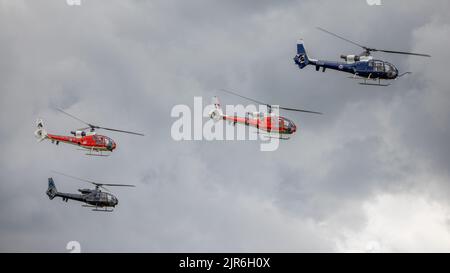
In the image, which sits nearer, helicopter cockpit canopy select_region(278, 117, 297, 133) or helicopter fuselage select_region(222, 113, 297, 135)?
helicopter fuselage select_region(222, 113, 297, 135)

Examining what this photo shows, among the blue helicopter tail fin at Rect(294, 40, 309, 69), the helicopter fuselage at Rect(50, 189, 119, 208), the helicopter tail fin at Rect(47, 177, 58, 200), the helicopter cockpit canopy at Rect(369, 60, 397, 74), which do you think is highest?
the blue helicopter tail fin at Rect(294, 40, 309, 69)

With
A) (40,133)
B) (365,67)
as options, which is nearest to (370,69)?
(365,67)

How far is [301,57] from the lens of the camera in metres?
148

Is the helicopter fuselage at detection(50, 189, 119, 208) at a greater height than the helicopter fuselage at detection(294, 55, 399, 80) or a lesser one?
lesser

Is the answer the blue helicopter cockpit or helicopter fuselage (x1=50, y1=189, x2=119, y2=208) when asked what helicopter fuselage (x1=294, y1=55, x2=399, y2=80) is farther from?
helicopter fuselage (x1=50, y1=189, x2=119, y2=208)

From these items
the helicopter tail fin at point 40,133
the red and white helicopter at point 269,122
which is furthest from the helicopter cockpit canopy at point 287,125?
the helicopter tail fin at point 40,133

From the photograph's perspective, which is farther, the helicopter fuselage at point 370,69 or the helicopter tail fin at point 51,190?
the helicopter tail fin at point 51,190

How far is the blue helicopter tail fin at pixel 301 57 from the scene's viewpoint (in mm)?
147250

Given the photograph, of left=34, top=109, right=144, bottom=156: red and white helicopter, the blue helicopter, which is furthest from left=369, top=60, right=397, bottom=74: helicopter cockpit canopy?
left=34, top=109, right=144, bottom=156: red and white helicopter

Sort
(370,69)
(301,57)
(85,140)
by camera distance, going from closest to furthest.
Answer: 1. (370,69)
2. (301,57)
3. (85,140)

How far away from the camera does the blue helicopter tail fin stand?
147 metres

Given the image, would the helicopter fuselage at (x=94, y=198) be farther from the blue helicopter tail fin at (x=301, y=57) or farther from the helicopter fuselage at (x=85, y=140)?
the blue helicopter tail fin at (x=301, y=57)

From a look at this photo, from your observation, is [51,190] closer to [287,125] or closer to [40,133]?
[40,133]
